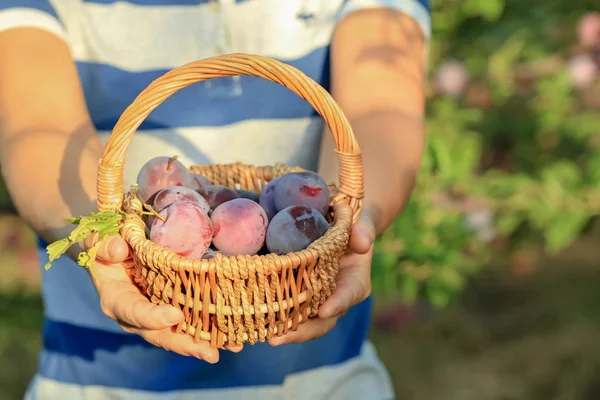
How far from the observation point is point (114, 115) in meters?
1.43

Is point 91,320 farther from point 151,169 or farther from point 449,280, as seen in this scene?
point 449,280

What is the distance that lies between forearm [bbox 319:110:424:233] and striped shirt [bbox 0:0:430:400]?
0.10 meters

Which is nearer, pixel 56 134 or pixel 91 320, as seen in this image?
pixel 56 134

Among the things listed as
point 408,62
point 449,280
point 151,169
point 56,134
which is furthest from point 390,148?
point 449,280

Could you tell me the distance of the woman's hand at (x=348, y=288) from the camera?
1109 mm

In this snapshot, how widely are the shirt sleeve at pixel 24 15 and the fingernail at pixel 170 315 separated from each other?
0.60 m

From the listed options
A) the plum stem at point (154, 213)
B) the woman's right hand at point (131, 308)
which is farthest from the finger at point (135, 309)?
the plum stem at point (154, 213)

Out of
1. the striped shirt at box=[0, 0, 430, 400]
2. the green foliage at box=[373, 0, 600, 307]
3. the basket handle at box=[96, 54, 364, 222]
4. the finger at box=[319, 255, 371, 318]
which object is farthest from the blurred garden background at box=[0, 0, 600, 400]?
the basket handle at box=[96, 54, 364, 222]

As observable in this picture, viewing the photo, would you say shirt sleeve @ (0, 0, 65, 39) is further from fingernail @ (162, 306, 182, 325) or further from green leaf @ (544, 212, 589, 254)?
green leaf @ (544, 212, 589, 254)

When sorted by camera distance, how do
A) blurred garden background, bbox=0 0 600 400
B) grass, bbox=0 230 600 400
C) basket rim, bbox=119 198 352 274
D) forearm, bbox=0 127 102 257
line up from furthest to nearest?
grass, bbox=0 230 600 400 < blurred garden background, bbox=0 0 600 400 < forearm, bbox=0 127 102 257 < basket rim, bbox=119 198 352 274

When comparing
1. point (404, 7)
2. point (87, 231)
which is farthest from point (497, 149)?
point (87, 231)

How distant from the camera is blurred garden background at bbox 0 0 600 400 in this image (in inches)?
99.7

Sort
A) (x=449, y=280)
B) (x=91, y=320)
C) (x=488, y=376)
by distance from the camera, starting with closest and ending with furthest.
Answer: (x=91, y=320)
(x=449, y=280)
(x=488, y=376)

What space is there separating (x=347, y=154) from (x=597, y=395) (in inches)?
84.9
